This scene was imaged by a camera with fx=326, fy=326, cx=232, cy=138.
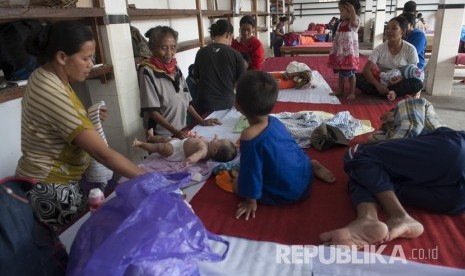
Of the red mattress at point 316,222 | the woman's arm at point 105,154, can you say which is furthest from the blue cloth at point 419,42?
the woman's arm at point 105,154

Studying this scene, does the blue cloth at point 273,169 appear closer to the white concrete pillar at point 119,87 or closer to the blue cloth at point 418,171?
the blue cloth at point 418,171

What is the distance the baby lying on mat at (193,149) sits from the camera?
2186 mm

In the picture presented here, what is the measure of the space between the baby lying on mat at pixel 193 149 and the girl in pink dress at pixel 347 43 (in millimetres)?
1871

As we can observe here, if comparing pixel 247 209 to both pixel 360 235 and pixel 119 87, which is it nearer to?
pixel 360 235

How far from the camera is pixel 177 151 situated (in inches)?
88.8

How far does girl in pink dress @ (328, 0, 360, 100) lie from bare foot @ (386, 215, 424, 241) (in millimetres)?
2374

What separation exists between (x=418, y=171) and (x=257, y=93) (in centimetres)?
84

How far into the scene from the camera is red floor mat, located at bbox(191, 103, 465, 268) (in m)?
1.33

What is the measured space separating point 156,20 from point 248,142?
3297 mm

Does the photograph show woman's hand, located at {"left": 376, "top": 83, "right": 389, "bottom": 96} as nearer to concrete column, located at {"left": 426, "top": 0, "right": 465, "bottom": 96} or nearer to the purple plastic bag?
concrete column, located at {"left": 426, "top": 0, "right": 465, "bottom": 96}

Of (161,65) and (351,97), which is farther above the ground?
(161,65)

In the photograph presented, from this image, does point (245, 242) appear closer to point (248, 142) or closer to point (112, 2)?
point (248, 142)

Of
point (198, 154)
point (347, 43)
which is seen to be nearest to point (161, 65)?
point (198, 154)

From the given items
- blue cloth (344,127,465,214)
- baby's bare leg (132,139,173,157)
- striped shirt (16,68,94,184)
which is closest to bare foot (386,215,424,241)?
blue cloth (344,127,465,214)
